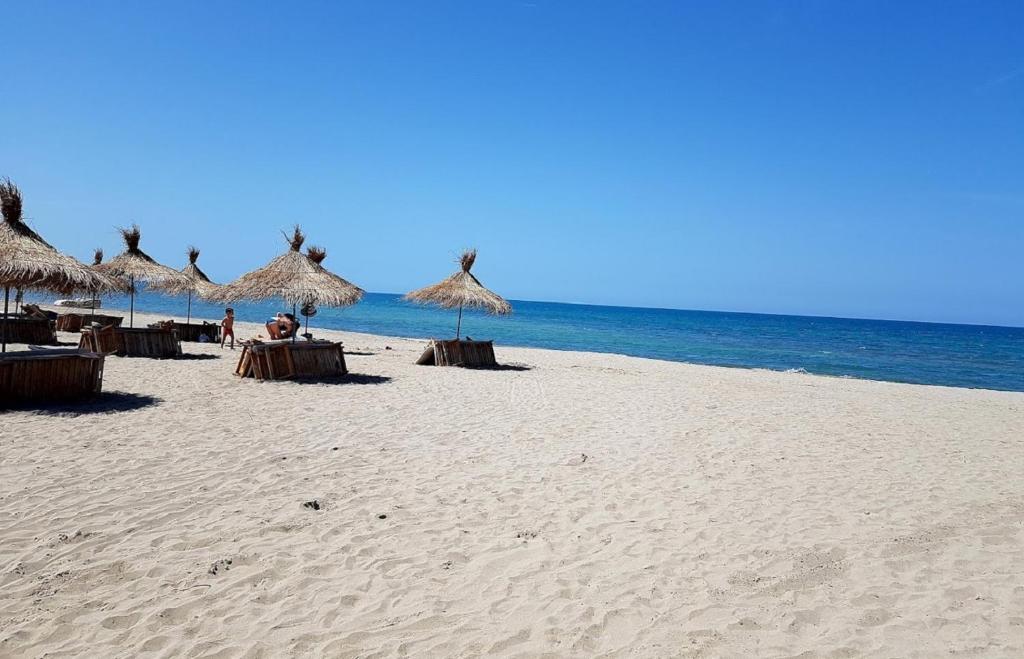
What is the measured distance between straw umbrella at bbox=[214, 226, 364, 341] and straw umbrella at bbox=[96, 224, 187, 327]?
3.93m

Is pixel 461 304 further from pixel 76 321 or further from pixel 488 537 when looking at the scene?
pixel 76 321

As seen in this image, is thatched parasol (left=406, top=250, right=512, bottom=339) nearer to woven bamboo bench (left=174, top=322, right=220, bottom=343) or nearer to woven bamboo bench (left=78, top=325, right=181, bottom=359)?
woven bamboo bench (left=78, top=325, right=181, bottom=359)

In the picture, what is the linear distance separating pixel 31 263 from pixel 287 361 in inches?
147

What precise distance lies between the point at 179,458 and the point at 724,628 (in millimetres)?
4723

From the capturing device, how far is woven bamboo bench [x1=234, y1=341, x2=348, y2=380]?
10.4 meters

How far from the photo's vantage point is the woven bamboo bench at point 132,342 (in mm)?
12547

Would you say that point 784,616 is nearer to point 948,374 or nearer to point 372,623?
point 372,623

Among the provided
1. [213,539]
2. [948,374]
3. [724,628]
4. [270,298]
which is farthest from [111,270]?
[948,374]

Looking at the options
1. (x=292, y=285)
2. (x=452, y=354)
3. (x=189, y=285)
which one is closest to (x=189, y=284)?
(x=189, y=285)

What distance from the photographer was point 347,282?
1430 cm

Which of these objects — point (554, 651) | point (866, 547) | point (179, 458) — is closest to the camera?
point (554, 651)

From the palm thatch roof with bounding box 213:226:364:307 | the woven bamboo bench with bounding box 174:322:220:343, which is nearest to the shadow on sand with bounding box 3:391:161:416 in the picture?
the palm thatch roof with bounding box 213:226:364:307

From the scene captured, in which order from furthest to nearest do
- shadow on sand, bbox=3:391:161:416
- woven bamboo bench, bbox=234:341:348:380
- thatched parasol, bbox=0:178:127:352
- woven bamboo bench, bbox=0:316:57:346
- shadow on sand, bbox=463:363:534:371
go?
shadow on sand, bbox=463:363:534:371, woven bamboo bench, bbox=0:316:57:346, woven bamboo bench, bbox=234:341:348:380, thatched parasol, bbox=0:178:127:352, shadow on sand, bbox=3:391:161:416

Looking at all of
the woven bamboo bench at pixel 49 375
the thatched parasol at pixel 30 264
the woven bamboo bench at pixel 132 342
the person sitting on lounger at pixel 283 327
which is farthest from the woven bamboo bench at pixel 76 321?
the woven bamboo bench at pixel 49 375
